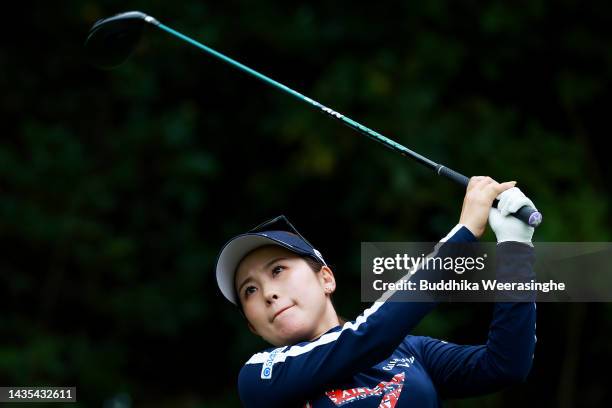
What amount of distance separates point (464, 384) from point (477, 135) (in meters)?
4.35

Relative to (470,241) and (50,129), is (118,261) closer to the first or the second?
(50,129)

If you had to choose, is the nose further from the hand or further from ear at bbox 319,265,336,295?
the hand

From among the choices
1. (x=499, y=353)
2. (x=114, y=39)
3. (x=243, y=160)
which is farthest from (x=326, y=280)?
(x=243, y=160)

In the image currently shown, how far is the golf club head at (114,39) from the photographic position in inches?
122

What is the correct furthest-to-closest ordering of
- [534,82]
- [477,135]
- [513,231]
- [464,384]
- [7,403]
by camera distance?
[534,82] < [477,135] < [7,403] < [464,384] < [513,231]

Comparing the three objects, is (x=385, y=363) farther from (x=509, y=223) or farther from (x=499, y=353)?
(x=509, y=223)

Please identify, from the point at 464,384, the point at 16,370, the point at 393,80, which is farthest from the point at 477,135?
the point at 464,384

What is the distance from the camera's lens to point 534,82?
6887 mm

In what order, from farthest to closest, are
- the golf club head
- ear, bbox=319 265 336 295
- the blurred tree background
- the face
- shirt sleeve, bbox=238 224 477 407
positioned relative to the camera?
the blurred tree background, the golf club head, ear, bbox=319 265 336 295, the face, shirt sleeve, bbox=238 224 477 407

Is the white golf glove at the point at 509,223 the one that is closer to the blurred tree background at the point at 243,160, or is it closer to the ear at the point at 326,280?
the ear at the point at 326,280

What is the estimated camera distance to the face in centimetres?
212

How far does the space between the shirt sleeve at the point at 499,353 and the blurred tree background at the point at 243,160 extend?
12.3ft

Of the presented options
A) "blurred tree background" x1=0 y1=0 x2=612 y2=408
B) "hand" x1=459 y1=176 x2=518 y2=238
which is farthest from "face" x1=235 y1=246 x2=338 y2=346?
"blurred tree background" x1=0 y1=0 x2=612 y2=408

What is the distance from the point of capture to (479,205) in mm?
1962
